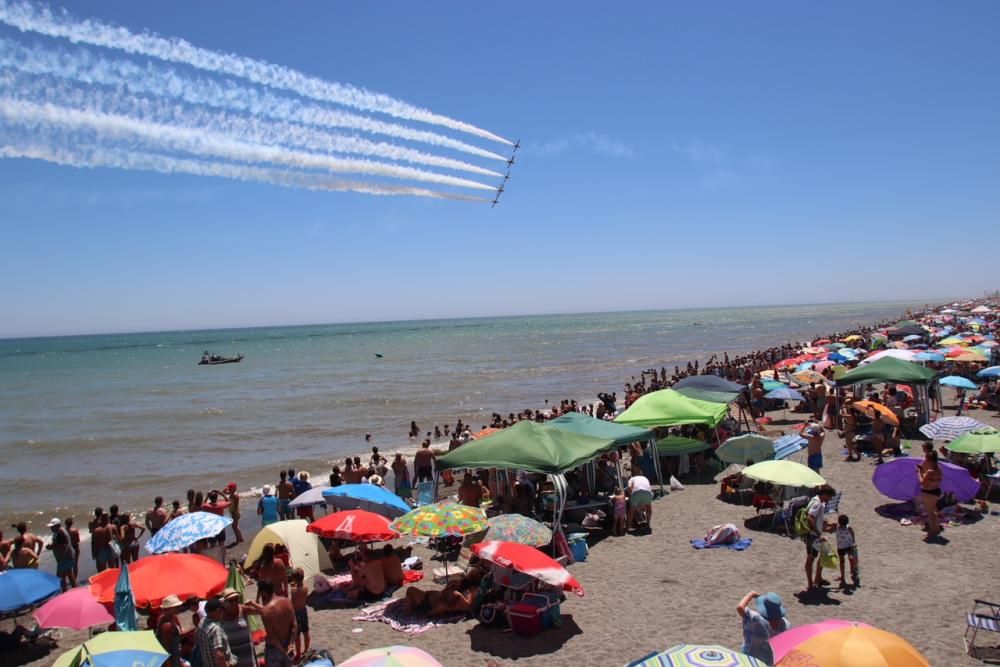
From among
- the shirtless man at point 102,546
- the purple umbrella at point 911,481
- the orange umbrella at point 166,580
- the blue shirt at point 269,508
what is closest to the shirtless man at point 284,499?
the blue shirt at point 269,508

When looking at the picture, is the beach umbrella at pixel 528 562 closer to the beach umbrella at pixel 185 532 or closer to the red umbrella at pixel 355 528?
the red umbrella at pixel 355 528

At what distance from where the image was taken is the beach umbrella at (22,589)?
298 inches

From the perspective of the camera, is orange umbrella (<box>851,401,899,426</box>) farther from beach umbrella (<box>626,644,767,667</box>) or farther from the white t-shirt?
beach umbrella (<box>626,644,767,667</box>)

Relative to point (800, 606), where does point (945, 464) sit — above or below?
above

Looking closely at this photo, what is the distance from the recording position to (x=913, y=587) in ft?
27.5

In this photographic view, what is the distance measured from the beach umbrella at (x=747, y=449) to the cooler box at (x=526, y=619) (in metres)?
7.07

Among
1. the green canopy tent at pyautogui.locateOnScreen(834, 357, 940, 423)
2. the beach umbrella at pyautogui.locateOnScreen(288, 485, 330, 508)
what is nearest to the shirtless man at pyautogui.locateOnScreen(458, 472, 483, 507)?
the beach umbrella at pyautogui.locateOnScreen(288, 485, 330, 508)

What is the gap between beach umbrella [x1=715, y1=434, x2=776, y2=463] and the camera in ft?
43.4

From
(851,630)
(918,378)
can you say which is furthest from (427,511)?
(918,378)

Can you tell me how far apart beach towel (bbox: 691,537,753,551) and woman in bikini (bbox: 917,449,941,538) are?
2619 mm

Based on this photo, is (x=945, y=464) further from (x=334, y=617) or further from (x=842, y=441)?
(x=334, y=617)

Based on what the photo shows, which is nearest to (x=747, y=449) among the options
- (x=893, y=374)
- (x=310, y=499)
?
(x=893, y=374)

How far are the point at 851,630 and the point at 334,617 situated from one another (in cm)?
640

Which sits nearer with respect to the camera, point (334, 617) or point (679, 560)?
point (334, 617)
